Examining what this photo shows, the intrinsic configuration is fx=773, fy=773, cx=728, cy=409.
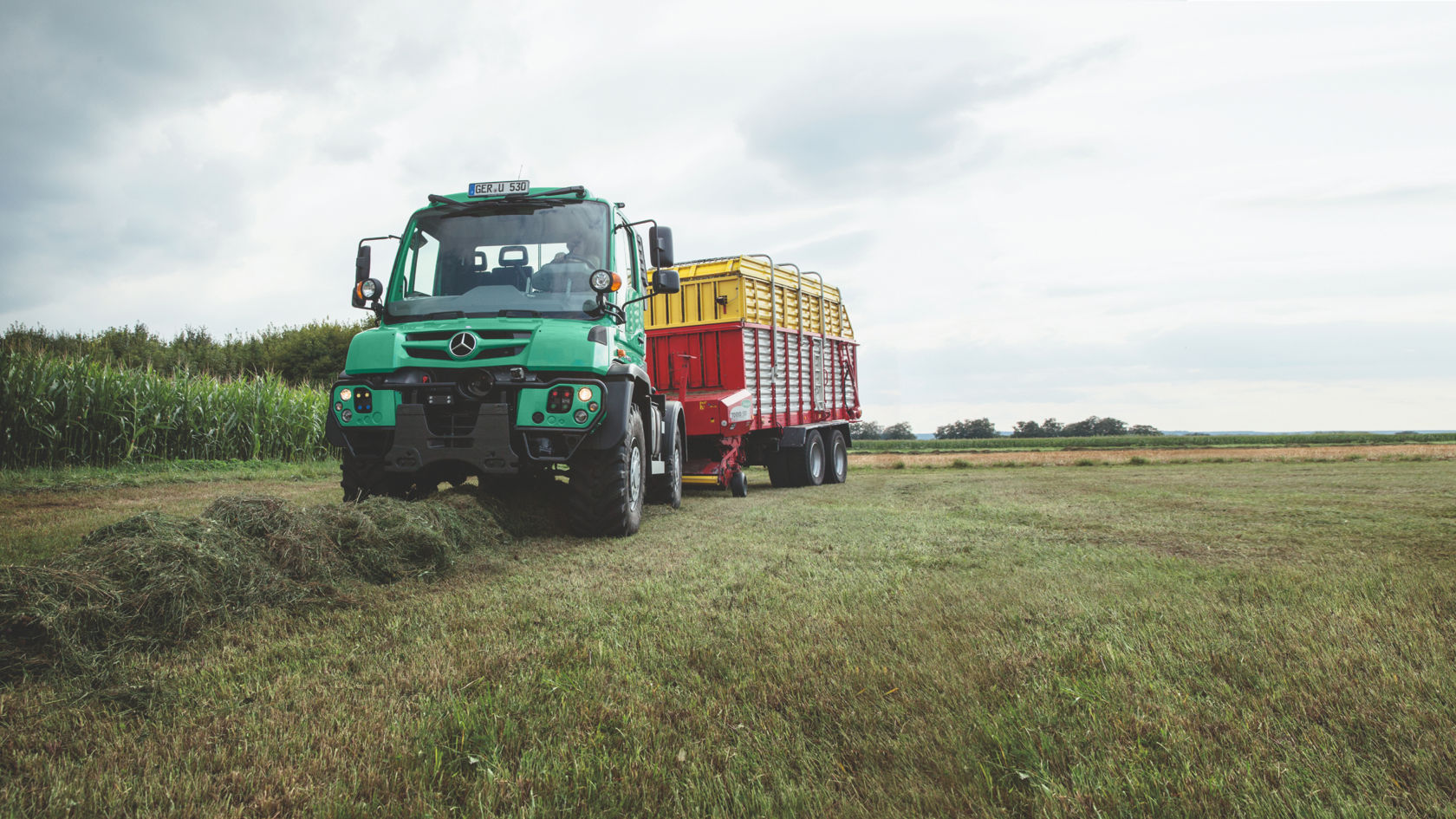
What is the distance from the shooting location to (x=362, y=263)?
7.04 meters

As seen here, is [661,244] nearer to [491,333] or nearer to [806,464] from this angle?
[491,333]

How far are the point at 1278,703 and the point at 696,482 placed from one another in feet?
28.0

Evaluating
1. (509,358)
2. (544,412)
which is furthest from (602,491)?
(509,358)

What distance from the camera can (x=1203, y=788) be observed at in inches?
75.1

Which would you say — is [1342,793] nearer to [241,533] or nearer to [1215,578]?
[1215,578]

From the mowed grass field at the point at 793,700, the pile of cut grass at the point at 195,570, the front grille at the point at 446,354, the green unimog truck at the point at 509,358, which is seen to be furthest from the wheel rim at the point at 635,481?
the mowed grass field at the point at 793,700

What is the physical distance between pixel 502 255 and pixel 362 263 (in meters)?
1.31

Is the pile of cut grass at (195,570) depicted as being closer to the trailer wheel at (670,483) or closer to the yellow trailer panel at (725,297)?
the trailer wheel at (670,483)

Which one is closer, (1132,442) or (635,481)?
(635,481)

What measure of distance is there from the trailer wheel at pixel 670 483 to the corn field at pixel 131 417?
32.6 ft

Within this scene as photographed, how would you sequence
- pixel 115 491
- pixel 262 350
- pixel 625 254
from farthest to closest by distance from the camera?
pixel 262 350
pixel 115 491
pixel 625 254

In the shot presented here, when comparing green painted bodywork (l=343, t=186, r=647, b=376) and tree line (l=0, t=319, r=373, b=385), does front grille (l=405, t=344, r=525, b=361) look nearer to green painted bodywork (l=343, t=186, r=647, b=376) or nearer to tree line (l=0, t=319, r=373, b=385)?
green painted bodywork (l=343, t=186, r=647, b=376)

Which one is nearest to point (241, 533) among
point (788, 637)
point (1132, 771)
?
point (788, 637)

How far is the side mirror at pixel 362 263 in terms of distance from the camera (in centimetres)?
701
